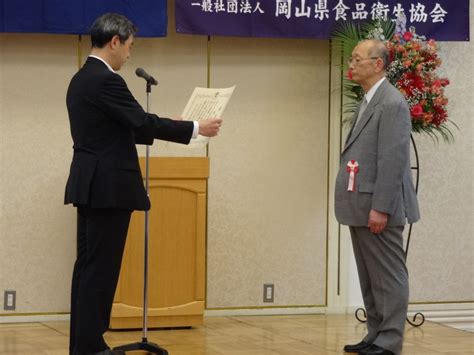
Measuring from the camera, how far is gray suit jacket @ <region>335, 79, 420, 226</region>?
4.40 m

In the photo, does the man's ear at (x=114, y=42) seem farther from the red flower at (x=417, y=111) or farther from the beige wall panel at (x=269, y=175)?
the red flower at (x=417, y=111)

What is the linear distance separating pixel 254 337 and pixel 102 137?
1.77 m

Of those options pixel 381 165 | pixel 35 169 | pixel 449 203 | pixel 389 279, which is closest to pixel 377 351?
pixel 389 279

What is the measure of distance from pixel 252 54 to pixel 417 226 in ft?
5.23

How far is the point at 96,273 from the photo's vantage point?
4.02m

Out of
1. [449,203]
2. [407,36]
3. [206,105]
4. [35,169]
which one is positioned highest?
[407,36]

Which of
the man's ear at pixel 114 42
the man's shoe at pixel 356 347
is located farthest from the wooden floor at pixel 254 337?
the man's ear at pixel 114 42

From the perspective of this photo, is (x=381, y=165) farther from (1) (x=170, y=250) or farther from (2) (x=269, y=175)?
(2) (x=269, y=175)

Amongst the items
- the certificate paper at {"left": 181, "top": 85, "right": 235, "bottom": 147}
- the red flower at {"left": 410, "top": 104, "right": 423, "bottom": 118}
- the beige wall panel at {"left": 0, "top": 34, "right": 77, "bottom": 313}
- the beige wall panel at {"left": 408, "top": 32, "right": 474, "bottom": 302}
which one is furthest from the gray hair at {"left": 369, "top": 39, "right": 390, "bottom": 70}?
the beige wall panel at {"left": 0, "top": 34, "right": 77, "bottom": 313}

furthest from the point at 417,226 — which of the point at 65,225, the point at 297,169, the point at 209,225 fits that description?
the point at 65,225

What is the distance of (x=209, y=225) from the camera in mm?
5891

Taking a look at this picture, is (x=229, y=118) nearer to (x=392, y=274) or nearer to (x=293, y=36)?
(x=293, y=36)

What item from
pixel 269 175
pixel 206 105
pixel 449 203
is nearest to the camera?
pixel 206 105

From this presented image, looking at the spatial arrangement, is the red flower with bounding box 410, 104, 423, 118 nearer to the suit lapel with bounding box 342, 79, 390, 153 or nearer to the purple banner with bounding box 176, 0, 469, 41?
the purple banner with bounding box 176, 0, 469, 41
